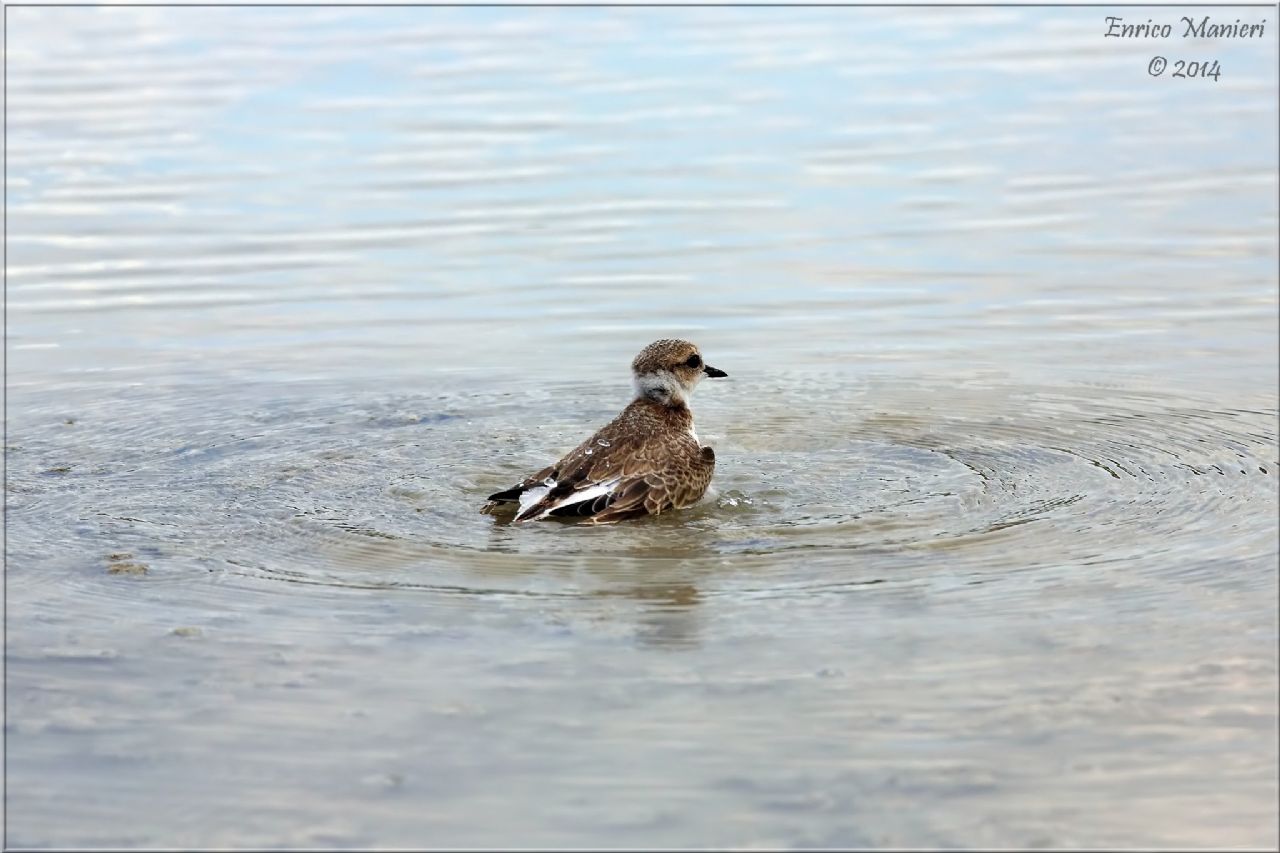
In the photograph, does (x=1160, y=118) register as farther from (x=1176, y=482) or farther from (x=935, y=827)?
(x=935, y=827)

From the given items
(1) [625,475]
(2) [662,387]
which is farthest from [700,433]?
(1) [625,475]

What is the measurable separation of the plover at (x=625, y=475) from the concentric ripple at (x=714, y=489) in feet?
0.43

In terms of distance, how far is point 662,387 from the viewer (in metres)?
11.4

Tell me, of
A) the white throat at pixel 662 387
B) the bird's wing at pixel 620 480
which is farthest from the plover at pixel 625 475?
the white throat at pixel 662 387

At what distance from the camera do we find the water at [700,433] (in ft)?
22.2

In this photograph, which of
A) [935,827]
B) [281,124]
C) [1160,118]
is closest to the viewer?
[935,827]

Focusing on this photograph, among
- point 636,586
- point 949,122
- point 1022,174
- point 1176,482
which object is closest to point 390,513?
point 636,586

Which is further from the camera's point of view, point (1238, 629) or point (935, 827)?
point (1238, 629)

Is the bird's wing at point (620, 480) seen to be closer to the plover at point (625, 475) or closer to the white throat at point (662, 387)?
the plover at point (625, 475)

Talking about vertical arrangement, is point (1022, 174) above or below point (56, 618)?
above

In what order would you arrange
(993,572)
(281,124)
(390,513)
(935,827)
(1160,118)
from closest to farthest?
(935,827) → (993,572) → (390,513) → (1160,118) → (281,124)

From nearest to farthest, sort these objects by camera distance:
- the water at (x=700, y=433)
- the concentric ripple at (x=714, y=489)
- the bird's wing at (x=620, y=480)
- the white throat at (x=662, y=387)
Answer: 1. the water at (x=700, y=433)
2. the concentric ripple at (x=714, y=489)
3. the bird's wing at (x=620, y=480)
4. the white throat at (x=662, y=387)

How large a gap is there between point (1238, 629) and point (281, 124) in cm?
1545

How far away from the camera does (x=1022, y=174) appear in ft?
58.6
